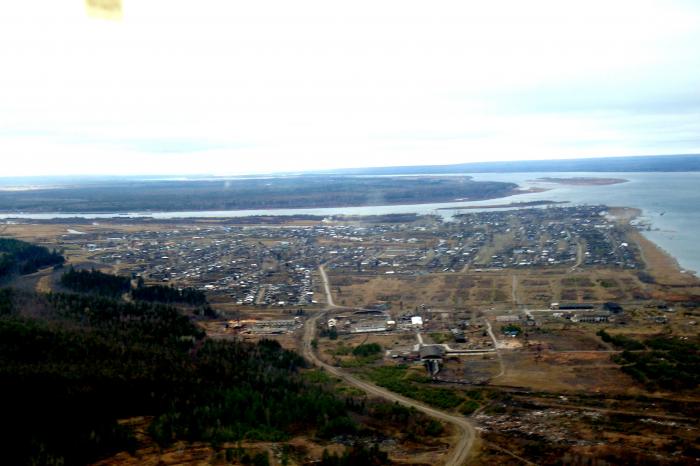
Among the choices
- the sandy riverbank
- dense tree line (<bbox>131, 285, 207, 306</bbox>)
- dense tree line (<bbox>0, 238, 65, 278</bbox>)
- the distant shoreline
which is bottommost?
the sandy riverbank

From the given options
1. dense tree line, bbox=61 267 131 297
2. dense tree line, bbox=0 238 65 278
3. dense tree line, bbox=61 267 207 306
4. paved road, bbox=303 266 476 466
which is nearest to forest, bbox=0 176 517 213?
dense tree line, bbox=0 238 65 278

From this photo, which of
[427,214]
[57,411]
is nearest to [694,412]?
[57,411]

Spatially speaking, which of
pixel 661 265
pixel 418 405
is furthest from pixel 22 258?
pixel 661 265

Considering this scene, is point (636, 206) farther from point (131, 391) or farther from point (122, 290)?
point (131, 391)

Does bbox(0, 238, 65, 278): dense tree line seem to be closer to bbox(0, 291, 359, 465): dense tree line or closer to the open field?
the open field

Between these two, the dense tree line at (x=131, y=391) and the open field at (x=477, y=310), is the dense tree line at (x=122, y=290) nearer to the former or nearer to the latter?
the open field at (x=477, y=310)
